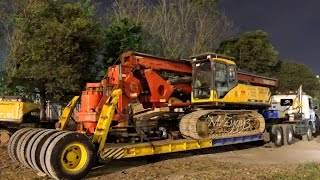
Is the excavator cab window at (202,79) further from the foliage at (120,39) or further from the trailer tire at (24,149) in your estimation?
the foliage at (120,39)

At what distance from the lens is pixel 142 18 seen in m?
37.0

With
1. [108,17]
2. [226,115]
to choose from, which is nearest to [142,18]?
[108,17]

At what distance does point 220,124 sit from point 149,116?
114 inches

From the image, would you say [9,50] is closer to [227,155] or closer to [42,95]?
[42,95]

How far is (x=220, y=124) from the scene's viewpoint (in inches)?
661

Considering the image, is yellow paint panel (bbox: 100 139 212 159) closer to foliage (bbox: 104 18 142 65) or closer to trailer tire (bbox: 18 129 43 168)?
trailer tire (bbox: 18 129 43 168)

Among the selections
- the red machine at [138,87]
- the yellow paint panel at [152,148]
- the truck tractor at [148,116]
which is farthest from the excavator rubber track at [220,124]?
the red machine at [138,87]

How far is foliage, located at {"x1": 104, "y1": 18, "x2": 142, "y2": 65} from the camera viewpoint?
83.3ft

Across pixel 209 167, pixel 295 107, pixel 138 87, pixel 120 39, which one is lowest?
pixel 209 167

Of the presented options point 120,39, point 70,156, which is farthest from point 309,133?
point 70,156

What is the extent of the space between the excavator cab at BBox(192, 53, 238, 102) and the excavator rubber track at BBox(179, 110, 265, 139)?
0.77 metres

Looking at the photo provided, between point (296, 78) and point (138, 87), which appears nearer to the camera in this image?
point (138, 87)

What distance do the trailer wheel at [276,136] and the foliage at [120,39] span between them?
943 centimetres

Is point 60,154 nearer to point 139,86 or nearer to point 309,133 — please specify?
point 139,86
